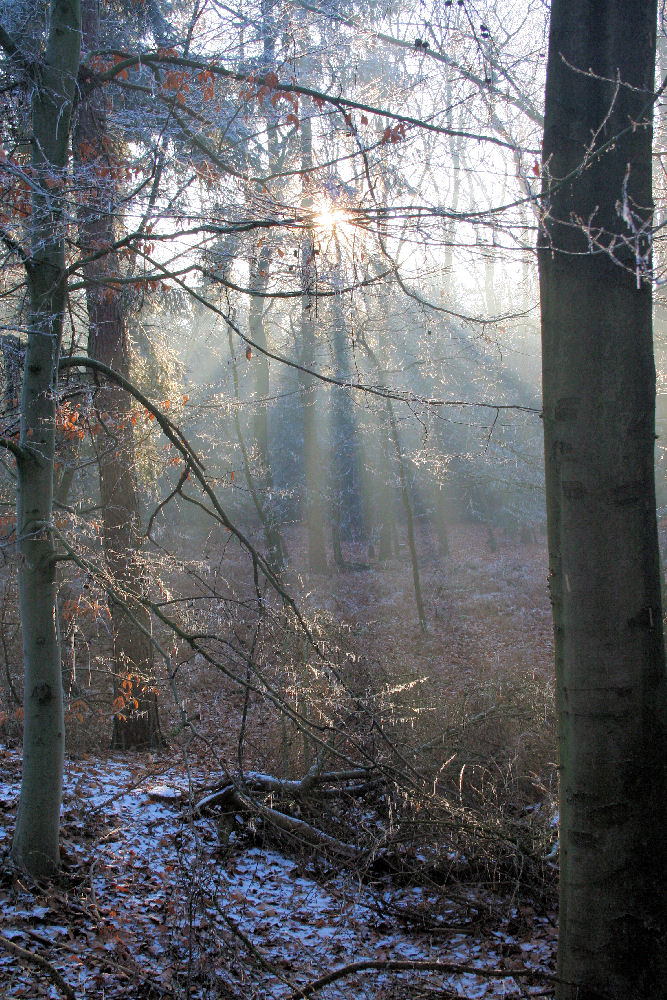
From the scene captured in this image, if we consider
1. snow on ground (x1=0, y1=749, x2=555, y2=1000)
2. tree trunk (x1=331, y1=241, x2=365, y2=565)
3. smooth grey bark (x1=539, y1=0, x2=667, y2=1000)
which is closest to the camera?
smooth grey bark (x1=539, y1=0, x2=667, y2=1000)

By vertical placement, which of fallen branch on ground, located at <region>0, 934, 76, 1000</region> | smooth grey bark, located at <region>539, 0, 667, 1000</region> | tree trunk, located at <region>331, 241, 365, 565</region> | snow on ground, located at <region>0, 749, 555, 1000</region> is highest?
tree trunk, located at <region>331, 241, 365, 565</region>

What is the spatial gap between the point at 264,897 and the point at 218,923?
1599 mm

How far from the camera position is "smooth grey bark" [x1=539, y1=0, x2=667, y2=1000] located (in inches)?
110

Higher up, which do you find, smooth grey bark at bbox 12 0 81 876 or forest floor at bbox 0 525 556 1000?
smooth grey bark at bbox 12 0 81 876

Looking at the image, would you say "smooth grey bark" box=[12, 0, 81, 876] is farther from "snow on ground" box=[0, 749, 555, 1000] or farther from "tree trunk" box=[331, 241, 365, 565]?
"tree trunk" box=[331, 241, 365, 565]

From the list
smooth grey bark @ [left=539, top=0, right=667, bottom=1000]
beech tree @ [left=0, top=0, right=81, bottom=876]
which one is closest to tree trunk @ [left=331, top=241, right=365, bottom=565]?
beech tree @ [left=0, top=0, right=81, bottom=876]

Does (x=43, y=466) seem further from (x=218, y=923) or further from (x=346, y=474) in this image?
(x=346, y=474)

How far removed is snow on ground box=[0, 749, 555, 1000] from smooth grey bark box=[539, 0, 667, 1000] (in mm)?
1040

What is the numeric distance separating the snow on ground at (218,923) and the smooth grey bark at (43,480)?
44cm

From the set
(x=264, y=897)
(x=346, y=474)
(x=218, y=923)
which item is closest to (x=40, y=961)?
(x=218, y=923)

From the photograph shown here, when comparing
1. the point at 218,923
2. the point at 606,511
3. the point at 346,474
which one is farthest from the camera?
the point at 346,474

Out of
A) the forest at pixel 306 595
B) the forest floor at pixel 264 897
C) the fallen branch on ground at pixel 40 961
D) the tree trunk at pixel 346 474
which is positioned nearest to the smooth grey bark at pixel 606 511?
the forest at pixel 306 595

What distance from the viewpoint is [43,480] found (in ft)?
15.9

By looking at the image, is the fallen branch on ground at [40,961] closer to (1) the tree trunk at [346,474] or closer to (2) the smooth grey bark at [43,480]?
(2) the smooth grey bark at [43,480]
